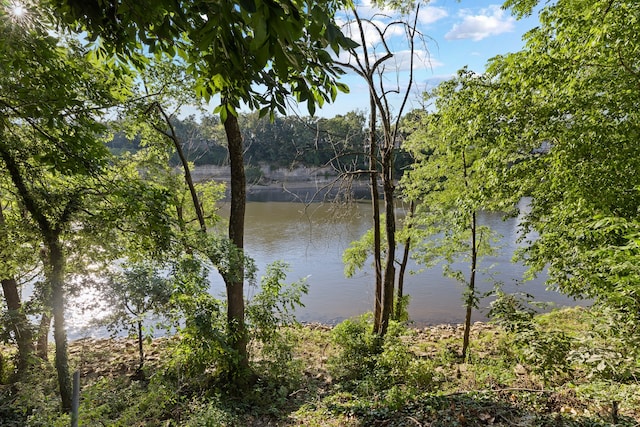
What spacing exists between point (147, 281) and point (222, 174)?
4247 centimetres

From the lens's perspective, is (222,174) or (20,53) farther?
(222,174)

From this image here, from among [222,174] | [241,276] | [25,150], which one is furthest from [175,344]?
[222,174]

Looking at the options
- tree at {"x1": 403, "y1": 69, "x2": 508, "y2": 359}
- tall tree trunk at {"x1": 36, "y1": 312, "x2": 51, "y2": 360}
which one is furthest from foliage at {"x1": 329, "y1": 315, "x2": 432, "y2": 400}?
tall tree trunk at {"x1": 36, "y1": 312, "x2": 51, "y2": 360}

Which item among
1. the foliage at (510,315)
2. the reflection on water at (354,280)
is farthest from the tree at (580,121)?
the reflection on water at (354,280)

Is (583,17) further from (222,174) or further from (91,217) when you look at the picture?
(222,174)

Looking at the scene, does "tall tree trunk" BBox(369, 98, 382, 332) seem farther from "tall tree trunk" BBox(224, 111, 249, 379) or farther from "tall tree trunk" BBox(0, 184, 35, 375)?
"tall tree trunk" BBox(0, 184, 35, 375)

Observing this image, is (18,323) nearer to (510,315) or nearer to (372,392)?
(372,392)

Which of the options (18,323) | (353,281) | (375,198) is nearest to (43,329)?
(18,323)

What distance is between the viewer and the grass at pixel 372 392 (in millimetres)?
3258

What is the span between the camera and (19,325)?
4961 mm

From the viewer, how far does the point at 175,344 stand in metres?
5.71

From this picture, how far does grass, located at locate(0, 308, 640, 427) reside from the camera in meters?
3.26

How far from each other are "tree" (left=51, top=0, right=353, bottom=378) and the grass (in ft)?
10.9

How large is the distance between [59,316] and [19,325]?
145cm
